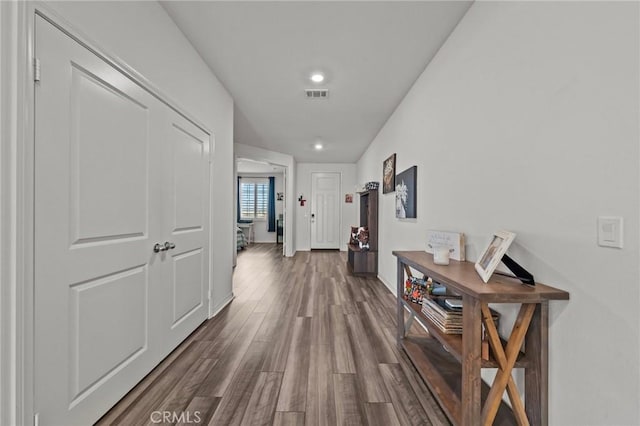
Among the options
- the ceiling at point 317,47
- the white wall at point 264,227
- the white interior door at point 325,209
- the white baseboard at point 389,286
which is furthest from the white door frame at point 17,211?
the white wall at point 264,227

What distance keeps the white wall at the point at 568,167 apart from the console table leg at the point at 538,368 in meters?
0.03

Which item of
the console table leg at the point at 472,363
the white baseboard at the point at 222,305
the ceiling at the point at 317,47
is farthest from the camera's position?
Result: the white baseboard at the point at 222,305

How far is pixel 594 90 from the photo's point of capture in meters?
0.98

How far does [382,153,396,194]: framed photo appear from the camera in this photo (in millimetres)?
3604

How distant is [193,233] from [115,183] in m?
0.92

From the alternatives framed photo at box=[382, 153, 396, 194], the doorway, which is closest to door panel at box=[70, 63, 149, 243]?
framed photo at box=[382, 153, 396, 194]

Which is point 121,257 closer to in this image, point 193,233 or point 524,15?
point 193,233

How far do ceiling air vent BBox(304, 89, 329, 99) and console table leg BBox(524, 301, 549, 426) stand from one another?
9.01 feet

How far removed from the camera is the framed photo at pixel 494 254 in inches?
47.9

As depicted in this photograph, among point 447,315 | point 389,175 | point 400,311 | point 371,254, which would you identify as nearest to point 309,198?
point 371,254

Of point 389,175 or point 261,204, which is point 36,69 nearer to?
point 389,175

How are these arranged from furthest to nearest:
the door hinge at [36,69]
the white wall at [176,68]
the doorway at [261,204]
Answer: the doorway at [261,204]
the white wall at [176,68]
the door hinge at [36,69]

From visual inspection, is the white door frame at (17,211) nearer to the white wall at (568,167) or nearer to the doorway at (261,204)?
the white wall at (568,167)

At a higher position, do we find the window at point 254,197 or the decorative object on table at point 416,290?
the window at point 254,197
